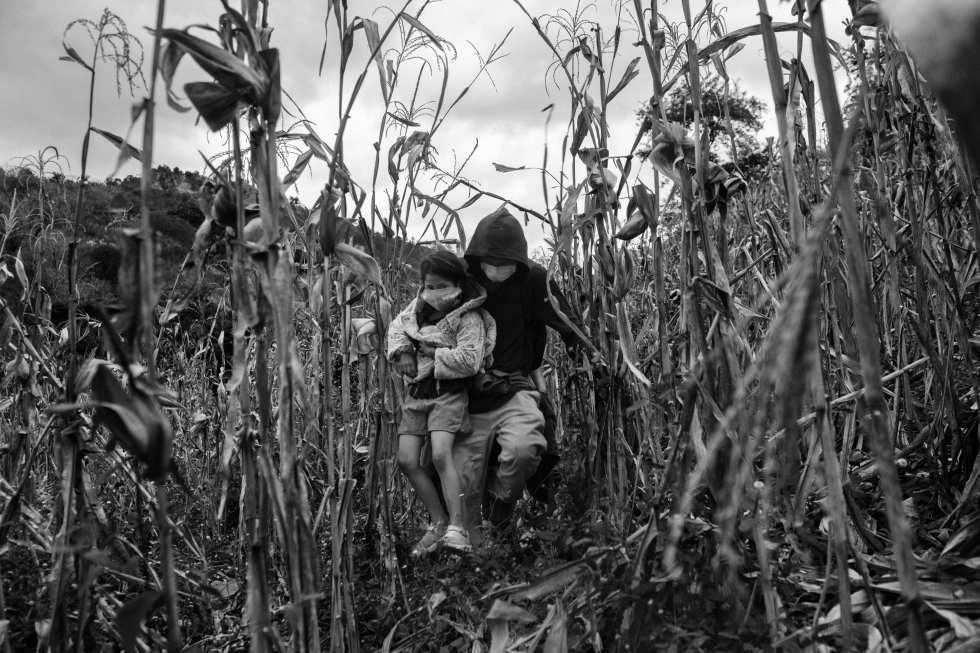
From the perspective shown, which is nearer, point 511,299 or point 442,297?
point 442,297

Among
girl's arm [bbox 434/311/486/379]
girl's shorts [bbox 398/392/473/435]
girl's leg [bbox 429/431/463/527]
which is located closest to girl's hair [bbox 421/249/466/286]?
girl's arm [bbox 434/311/486/379]

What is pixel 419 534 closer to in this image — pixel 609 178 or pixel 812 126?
pixel 609 178

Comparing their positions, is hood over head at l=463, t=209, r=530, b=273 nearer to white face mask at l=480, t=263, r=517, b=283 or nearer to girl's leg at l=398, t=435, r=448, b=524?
white face mask at l=480, t=263, r=517, b=283

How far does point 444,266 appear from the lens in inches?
100

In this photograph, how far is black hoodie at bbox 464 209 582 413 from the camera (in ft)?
8.63

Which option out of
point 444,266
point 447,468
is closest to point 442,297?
point 444,266

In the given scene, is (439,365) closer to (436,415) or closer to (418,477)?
(436,415)

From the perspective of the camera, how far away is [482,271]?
2.73 m

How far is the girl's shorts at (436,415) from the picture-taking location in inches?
97.8

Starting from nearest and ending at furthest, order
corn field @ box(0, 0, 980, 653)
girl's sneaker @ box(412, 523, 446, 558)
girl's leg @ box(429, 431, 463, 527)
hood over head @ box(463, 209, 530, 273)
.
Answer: corn field @ box(0, 0, 980, 653) < girl's sneaker @ box(412, 523, 446, 558) < girl's leg @ box(429, 431, 463, 527) < hood over head @ box(463, 209, 530, 273)

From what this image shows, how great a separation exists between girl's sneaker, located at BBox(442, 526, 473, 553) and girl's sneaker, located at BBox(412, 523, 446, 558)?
2 centimetres

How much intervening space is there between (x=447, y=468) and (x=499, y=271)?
75cm

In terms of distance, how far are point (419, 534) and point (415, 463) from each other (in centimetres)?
24

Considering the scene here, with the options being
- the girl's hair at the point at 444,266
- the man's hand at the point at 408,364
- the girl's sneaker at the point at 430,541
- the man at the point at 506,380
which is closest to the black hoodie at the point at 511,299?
the man at the point at 506,380
